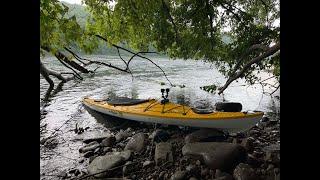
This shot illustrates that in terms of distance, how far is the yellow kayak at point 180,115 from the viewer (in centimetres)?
1288

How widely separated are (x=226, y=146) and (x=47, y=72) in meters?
7.34

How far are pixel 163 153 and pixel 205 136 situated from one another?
280 centimetres

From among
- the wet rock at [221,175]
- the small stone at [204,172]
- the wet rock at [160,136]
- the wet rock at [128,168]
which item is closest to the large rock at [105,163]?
the wet rock at [128,168]

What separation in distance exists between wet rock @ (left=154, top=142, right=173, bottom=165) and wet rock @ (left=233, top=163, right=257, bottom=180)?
2.56 m

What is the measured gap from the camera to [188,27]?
44.1 ft

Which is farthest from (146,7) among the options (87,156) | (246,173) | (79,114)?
(79,114)

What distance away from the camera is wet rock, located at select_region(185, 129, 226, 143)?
12781 mm

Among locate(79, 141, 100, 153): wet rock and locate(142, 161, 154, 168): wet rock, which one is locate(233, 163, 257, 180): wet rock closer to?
locate(142, 161, 154, 168): wet rock

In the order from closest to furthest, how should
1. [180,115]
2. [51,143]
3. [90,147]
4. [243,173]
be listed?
1. [243,173]
2. [90,147]
3. [180,115]
4. [51,143]

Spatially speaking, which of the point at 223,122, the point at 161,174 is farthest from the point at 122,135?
the point at 161,174

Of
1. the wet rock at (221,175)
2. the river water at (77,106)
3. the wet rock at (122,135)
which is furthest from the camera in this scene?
the wet rock at (122,135)

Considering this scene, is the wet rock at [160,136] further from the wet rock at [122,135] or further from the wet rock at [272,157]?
the wet rock at [272,157]

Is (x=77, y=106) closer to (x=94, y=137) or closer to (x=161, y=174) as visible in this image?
(x=94, y=137)
